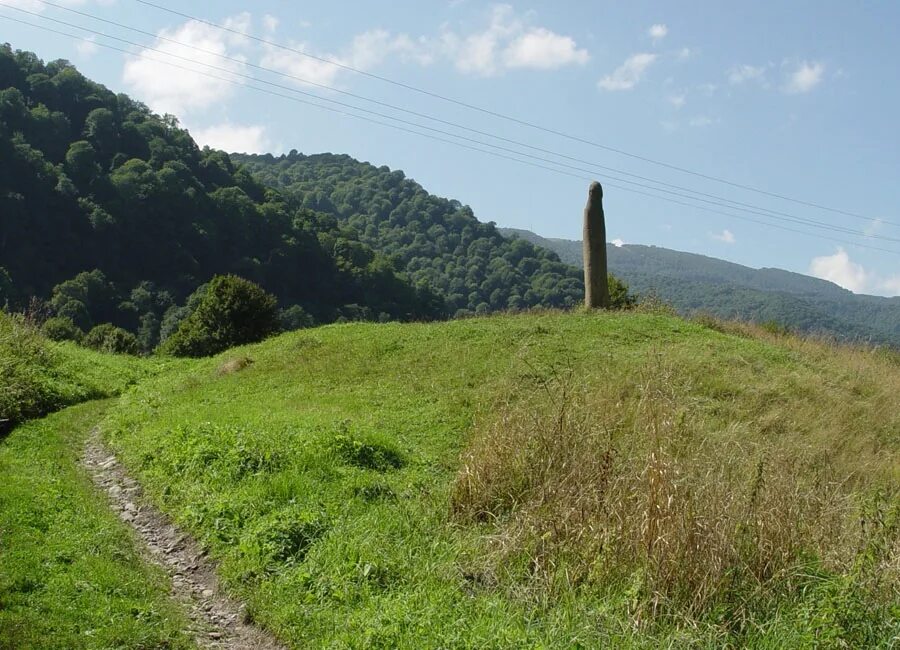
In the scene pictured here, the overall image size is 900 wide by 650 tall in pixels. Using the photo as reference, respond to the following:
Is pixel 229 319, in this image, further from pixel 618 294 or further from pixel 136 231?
pixel 136 231

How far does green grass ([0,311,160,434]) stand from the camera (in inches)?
626

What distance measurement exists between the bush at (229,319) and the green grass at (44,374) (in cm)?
378

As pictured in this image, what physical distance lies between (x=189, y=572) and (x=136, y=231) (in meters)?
55.8

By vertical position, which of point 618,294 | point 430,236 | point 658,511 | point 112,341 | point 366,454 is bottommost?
point 112,341

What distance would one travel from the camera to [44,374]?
60.9 feet

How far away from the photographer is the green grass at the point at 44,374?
15.9 meters

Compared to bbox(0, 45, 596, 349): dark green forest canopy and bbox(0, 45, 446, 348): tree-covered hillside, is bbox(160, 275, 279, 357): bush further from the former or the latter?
bbox(0, 45, 446, 348): tree-covered hillside

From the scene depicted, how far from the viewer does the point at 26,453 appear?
39.4 ft

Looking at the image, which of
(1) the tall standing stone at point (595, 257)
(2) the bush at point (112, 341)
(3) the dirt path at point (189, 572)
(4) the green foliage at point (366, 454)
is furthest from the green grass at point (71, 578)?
(2) the bush at point (112, 341)

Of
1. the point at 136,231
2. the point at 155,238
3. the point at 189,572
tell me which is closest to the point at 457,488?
the point at 189,572

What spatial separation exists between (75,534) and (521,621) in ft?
15.2

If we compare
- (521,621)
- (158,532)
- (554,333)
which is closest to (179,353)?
(554,333)

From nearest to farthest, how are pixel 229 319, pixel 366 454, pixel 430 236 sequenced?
1. pixel 366 454
2. pixel 229 319
3. pixel 430 236

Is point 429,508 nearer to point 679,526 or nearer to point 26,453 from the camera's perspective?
point 679,526
